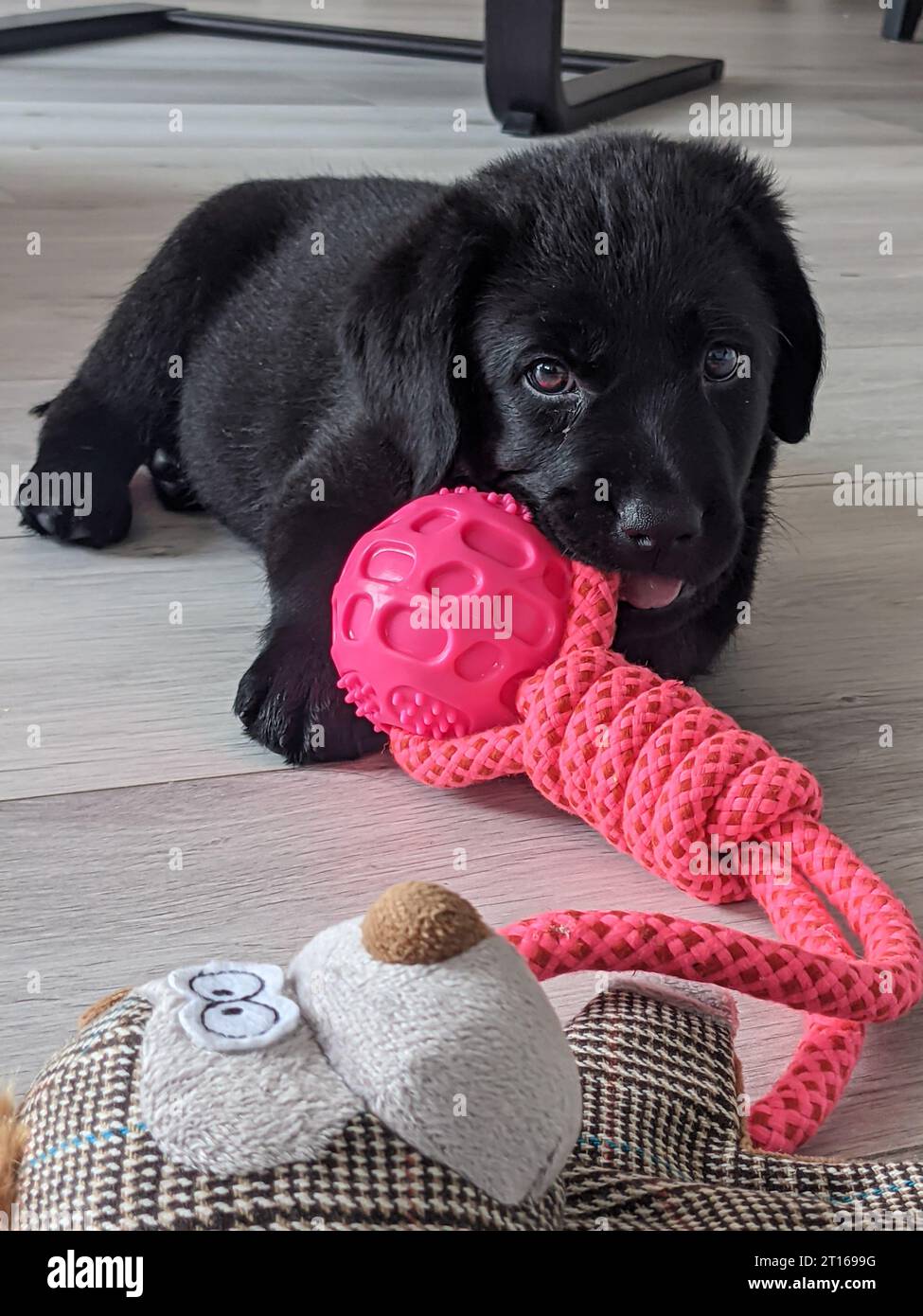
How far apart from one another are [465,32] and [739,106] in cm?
190

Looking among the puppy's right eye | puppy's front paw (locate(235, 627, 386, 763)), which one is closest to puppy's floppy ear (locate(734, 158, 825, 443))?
the puppy's right eye

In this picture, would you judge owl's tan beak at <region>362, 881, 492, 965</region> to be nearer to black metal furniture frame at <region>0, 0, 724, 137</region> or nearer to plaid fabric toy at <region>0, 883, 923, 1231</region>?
plaid fabric toy at <region>0, 883, 923, 1231</region>

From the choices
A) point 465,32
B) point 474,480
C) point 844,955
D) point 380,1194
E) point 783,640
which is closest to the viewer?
point 380,1194

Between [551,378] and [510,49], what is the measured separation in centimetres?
325

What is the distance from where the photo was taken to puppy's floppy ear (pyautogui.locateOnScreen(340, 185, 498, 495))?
4.73 feet

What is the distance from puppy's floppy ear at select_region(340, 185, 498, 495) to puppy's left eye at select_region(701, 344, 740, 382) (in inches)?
9.0

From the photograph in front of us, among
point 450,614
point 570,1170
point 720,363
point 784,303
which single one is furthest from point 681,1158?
point 784,303

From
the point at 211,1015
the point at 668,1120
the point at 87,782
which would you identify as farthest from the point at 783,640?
the point at 211,1015

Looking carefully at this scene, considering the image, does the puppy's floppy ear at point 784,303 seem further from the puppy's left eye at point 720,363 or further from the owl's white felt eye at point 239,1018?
the owl's white felt eye at point 239,1018

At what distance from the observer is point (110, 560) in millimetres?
1924

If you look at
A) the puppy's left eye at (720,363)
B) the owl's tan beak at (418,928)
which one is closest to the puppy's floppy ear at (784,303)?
the puppy's left eye at (720,363)

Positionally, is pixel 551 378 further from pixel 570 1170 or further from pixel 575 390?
pixel 570 1170

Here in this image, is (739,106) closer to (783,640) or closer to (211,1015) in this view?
(783,640)

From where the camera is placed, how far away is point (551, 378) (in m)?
1.40
